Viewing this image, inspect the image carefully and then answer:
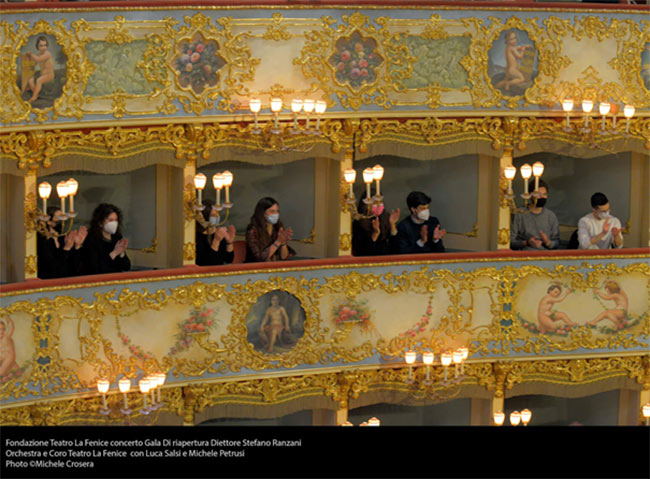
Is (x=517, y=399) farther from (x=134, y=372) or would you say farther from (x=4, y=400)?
(x=4, y=400)

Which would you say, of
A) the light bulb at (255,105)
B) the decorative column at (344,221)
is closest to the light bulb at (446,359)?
the decorative column at (344,221)

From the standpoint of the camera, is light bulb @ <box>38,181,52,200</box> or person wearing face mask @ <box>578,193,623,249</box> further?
person wearing face mask @ <box>578,193,623,249</box>

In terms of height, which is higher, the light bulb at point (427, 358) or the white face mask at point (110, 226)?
the white face mask at point (110, 226)

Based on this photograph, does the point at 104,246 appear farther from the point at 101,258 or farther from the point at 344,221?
the point at 344,221

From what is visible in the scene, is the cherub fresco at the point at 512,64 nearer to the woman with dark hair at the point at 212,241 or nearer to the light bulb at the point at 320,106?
the light bulb at the point at 320,106

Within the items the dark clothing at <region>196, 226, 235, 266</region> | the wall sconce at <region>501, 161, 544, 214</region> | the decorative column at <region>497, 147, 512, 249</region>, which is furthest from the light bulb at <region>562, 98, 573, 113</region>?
the dark clothing at <region>196, 226, 235, 266</region>

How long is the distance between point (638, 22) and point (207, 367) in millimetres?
8798

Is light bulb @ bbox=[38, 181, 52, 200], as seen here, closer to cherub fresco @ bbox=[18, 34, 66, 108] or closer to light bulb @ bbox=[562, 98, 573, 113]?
cherub fresco @ bbox=[18, 34, 66, 108]

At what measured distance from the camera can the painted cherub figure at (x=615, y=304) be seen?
26828mm

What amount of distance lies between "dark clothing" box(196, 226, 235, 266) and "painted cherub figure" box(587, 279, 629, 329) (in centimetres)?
623

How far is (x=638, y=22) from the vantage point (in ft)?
86.1

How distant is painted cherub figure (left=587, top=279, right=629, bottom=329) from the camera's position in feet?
88.0

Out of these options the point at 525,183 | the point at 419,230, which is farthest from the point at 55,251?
the point at 525,183

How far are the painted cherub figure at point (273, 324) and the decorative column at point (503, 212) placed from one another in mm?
3897
